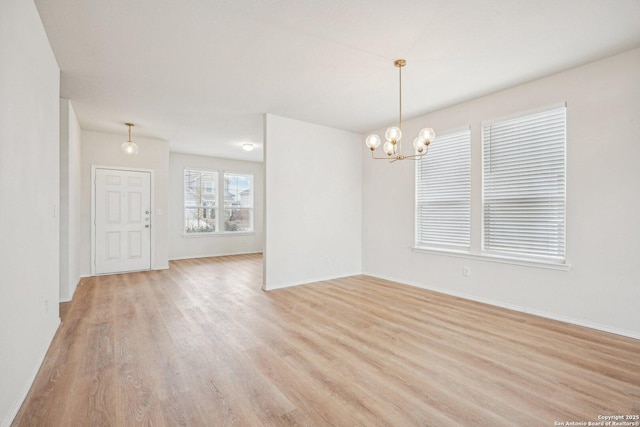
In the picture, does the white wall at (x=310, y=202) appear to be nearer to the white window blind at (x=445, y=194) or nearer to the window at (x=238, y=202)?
the white window blind at (x=445, y=194)

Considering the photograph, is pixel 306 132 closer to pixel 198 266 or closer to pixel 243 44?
pixel 243 44

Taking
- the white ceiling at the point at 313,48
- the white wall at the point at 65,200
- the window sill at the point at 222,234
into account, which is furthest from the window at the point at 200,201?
the white wall at the point at 65,200

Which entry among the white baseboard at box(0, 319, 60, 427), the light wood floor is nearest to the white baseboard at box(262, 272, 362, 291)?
the light wood floor

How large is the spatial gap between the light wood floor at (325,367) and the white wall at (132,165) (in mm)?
2337

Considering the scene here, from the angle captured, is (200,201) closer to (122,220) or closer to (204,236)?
(204,236)

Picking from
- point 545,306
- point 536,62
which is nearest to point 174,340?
point 545,306

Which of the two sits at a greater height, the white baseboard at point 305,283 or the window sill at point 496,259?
the window sill at point 496,259

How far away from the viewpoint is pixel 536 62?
10.2ft

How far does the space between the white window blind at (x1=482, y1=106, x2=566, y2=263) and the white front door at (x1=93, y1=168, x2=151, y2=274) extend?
20.6ft

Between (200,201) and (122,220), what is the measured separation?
2283 millimetres

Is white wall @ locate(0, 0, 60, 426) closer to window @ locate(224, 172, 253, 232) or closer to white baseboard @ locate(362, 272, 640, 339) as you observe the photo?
white baseboard @ locate(362, 272, 640, 339)

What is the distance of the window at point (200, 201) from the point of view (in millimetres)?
7906

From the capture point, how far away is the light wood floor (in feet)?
5.98

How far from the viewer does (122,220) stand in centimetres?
595
